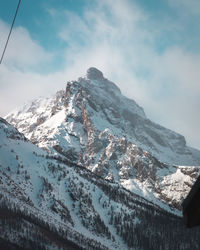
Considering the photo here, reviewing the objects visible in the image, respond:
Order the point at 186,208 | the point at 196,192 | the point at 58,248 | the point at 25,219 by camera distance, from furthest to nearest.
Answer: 1. the point at 25,219
2. the point at 58,248
3. the point at 186,208
4. the point at 196,192

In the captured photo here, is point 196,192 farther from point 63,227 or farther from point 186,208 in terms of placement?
point 63,227

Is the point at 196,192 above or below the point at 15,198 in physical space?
A: below

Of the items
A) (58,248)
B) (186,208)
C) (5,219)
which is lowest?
(186,208)

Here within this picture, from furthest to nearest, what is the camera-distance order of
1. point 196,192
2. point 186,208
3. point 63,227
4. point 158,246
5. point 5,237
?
1. point 158,246
2. point 63,227
3. point 5,237
4. point 186,208
5. point 196,192

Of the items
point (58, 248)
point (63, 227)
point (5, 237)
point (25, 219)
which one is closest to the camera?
point (5, 237)

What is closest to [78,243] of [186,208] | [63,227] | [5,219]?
[63,227]

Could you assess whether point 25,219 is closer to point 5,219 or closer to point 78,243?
point 5,219

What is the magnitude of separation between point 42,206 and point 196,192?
205008 millimetres

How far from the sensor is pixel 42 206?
198m

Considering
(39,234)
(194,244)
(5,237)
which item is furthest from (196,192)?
(194,244)

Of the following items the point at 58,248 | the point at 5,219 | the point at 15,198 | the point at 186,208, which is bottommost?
the point at 186,208

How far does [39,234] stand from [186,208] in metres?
153

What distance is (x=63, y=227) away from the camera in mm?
174875

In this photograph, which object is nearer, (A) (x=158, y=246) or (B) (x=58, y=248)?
(B) (x=58, y=248)
